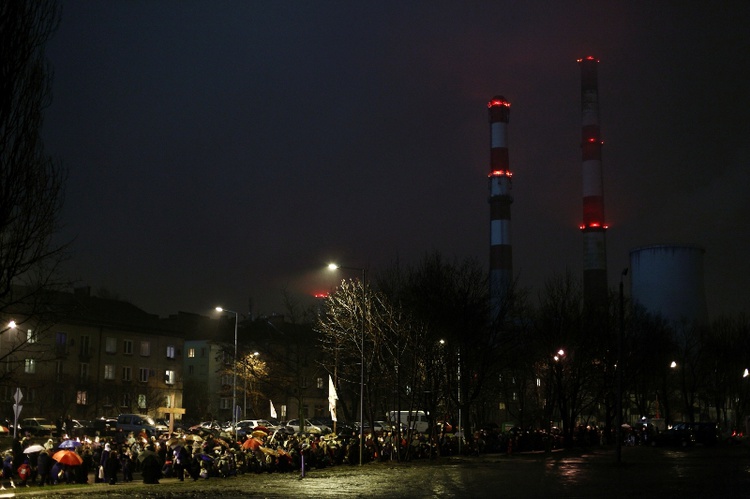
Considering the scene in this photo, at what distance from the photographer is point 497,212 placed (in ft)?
364

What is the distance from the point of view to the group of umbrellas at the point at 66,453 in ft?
95.8

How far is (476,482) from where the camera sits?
1213 inches

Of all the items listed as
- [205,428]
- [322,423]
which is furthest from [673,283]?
[205,428]

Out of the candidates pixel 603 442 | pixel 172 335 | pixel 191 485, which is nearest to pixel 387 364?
pixel 191 485

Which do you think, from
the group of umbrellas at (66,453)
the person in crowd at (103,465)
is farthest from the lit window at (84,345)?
the group of umbrellas at (66,453)

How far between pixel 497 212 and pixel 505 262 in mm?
7251

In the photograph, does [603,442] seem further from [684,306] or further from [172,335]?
[172,335]

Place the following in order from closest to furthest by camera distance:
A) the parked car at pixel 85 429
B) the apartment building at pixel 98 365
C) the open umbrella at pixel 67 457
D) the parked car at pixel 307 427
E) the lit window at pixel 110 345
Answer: the open umbrella at pixel 67 457 → the parked car at pixel 85 429 → the parked car at pixel 307 427 → the apartment building at pixel 98 365 → the lit window at pixel 110 345

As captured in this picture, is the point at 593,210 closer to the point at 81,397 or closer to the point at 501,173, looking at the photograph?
the point at 501,173

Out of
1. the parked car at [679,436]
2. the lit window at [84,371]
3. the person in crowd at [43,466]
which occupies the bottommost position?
the parked car at [679,436]

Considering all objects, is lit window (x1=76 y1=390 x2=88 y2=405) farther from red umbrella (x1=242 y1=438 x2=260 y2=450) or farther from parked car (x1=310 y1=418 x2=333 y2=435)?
red umbrella (x1=242 y1=438 x2=260 y2=450)

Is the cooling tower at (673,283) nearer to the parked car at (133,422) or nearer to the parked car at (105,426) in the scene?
the parked car at (133,422)

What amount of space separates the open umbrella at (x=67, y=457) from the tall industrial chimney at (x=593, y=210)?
8655 centimetres

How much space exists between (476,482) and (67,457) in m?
13.4
